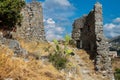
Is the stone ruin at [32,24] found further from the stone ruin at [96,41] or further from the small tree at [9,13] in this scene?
the small tree at [9,13]

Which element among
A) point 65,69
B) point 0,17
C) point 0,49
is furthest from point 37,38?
point 0,49

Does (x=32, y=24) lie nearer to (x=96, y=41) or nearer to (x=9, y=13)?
(x=96, y=41)

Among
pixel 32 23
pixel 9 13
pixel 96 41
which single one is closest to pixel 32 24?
pixel 32 23

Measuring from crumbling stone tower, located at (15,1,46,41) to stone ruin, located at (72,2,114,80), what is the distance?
3.92 meters

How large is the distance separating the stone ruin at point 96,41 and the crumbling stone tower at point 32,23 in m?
3.92

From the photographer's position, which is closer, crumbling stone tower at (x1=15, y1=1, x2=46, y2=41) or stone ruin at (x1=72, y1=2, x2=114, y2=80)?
stone ruin at (x1=72, y1=2, x2=114, y2=80)

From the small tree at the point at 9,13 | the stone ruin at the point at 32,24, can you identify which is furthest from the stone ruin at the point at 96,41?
the small tree at the point at 9,13

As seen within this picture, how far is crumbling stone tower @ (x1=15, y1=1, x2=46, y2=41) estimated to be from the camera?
1198 inches

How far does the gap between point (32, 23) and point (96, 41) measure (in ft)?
18.1

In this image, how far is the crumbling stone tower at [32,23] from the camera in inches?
1198

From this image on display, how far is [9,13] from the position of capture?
2425 cm

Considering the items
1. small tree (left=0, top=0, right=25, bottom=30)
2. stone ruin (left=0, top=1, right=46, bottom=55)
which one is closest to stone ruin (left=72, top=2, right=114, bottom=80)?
stone ruin (left=0, top=1, right=46, bottom=55)

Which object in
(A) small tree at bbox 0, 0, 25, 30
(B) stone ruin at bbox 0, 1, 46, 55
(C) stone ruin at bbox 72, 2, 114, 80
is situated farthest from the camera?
(B) stone ruin at bbox 0, 1, 46, 55

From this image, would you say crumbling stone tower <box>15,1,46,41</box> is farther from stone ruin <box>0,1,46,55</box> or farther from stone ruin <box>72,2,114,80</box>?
stone ruin <box>72,2,114,80</box>
